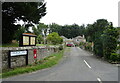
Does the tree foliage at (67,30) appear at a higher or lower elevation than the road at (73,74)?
higher

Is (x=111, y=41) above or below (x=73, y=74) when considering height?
above

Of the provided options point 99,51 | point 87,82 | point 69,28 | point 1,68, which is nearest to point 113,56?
point 99,51

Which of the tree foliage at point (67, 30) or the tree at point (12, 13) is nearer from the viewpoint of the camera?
the tree at point (12, 13)

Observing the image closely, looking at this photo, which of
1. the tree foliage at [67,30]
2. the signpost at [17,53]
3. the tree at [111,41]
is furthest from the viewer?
the tree foliage at [67,30]

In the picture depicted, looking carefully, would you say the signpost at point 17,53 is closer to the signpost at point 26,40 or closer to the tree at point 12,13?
the signpost at point 26,40

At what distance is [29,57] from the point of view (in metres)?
11.7

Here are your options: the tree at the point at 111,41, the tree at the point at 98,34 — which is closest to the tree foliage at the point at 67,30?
the tree at the point at 98,34

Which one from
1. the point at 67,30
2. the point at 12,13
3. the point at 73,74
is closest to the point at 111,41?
the point at 73,74

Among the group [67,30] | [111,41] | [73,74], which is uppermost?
[67,30]

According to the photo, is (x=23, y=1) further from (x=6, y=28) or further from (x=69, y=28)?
(x=69, y=28)

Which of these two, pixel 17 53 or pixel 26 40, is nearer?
pixel 17 53

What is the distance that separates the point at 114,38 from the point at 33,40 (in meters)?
10.5

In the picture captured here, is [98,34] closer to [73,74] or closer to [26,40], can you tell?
[26,40]

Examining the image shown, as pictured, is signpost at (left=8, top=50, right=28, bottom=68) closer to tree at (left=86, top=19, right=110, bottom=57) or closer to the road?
the road
